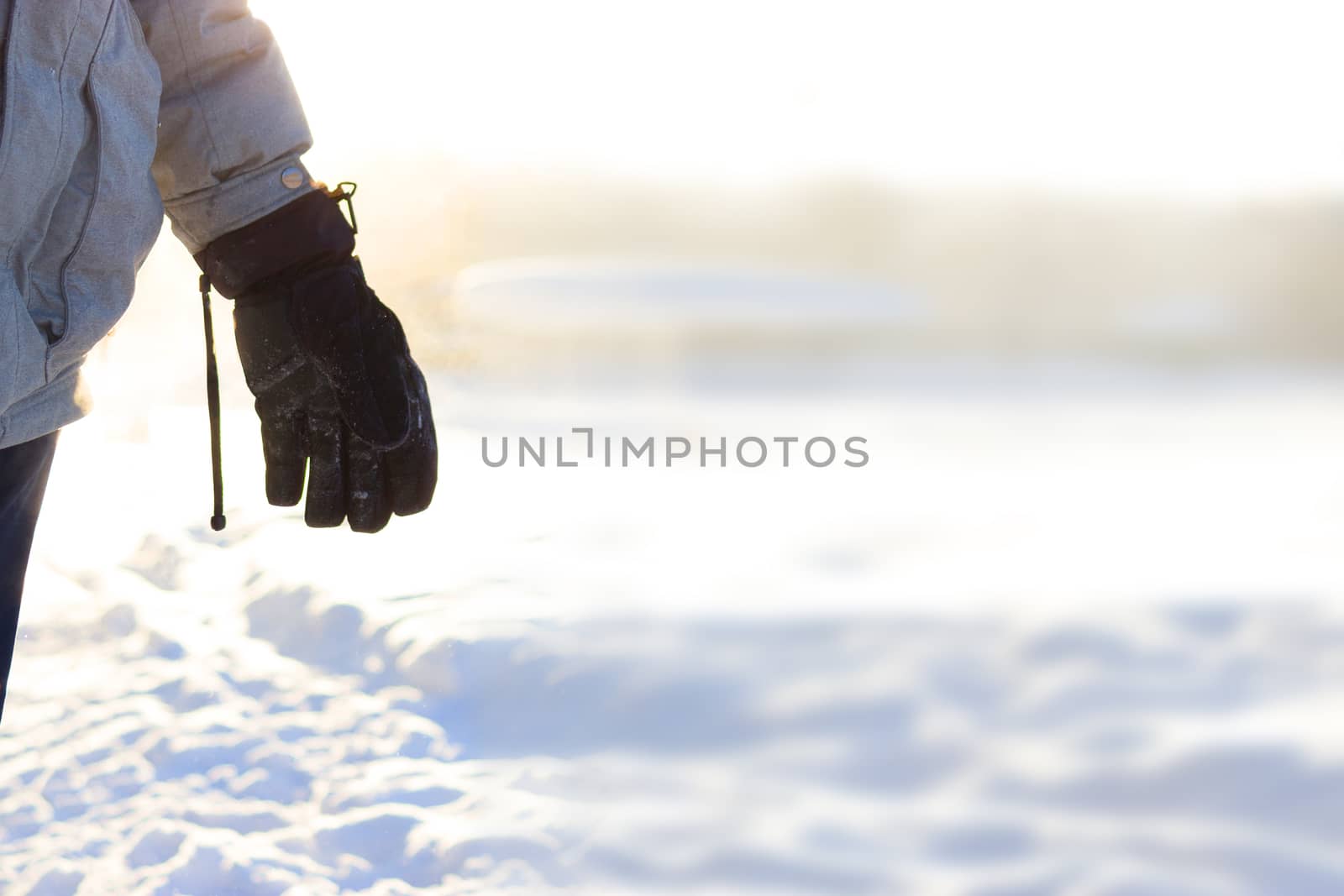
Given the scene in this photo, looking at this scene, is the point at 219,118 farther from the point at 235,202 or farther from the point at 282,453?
the point at 282,453

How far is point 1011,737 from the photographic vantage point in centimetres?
183

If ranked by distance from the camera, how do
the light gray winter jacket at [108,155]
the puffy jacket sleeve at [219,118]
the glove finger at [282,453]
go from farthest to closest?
1. the glove finger at [282,453]
2. the puffy jacket sleeve at [219,118]
3. the light gray winter jacket at [108,155]

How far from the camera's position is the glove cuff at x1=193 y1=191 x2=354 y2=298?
3.18ft

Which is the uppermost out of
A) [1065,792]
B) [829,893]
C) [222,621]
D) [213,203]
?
[213,203]

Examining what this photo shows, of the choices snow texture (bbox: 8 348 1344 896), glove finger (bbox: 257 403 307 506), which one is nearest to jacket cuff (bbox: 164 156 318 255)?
glove finger (bbox: 257 403 307 506)

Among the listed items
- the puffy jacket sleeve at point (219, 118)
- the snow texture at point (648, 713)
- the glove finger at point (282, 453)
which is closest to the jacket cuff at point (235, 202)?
the puffy jacket sleeve at point (219, 118)

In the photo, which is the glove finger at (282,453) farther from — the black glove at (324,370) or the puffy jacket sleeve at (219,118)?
the puffy jacket sleeve at (219,118)

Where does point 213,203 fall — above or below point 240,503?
below

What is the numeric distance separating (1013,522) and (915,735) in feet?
5.89

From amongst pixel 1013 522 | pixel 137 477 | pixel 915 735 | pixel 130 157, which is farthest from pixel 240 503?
pixel 1013 522

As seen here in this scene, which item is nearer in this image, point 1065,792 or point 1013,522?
point 1065,792

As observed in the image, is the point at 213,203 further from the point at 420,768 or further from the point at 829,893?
the point at 829,893

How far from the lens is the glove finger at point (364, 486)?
3.55ft

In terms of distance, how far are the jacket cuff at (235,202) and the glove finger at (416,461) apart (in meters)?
0.21
